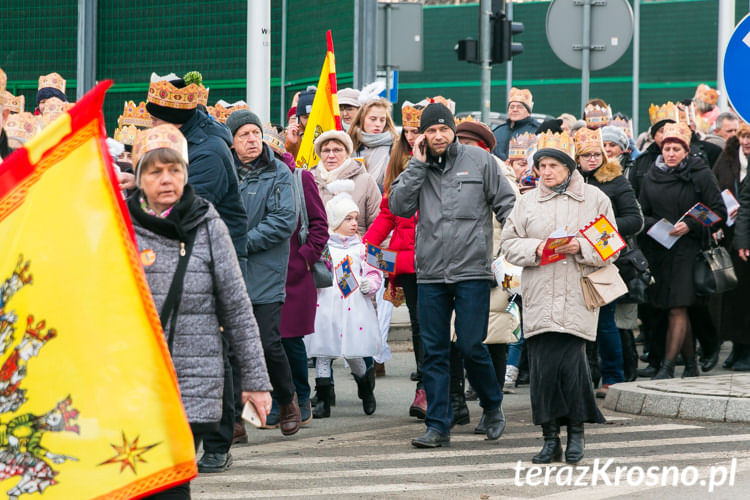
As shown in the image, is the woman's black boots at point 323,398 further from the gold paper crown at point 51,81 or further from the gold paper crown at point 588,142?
the gold paper crown at point 51,81

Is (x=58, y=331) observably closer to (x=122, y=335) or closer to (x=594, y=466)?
(x=122, y=335)

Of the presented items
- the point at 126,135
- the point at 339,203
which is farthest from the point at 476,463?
the point at 126,135

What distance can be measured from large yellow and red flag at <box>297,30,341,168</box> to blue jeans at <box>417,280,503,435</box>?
3.54 m

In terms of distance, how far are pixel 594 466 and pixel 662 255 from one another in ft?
13.7

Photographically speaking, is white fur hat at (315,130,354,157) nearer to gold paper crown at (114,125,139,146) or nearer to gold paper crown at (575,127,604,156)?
gold paper crown at (114,125,139,146)

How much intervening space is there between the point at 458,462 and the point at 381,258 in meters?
2.04

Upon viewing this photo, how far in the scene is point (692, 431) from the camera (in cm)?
930

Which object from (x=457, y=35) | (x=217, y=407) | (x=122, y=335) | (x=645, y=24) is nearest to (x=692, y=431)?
(x=217, y=407)

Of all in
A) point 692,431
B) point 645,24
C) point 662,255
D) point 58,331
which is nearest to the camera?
point 58,331

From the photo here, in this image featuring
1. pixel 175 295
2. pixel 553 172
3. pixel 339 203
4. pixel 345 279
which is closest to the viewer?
pixel 175 295

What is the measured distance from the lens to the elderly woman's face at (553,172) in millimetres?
8445

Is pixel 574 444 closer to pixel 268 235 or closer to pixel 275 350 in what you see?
pixel 275 350

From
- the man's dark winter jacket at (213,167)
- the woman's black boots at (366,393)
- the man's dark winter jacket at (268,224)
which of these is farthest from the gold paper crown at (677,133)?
the man's dark winter jacket at (213,167)

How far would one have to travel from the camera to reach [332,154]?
11180 millimetres
